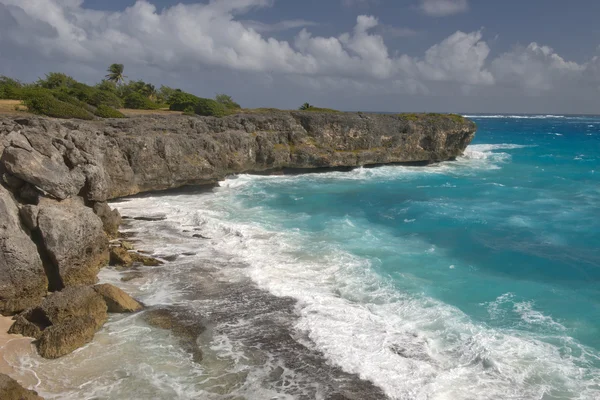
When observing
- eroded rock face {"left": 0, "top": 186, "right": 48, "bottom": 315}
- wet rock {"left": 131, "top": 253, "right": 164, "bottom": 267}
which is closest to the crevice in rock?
eroded rock face {"left": 0, "top": 186, "right": 48, "bottom": 315}

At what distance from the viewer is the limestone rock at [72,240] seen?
15.8 m

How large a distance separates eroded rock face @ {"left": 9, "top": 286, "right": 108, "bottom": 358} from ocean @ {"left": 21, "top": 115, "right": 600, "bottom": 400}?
0.44 m

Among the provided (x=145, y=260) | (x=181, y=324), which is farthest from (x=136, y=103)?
(x=181, y=324)

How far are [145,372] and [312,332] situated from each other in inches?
201

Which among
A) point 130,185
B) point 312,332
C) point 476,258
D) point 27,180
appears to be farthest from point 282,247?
point 130,185

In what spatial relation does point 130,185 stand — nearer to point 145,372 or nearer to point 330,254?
point 330,254

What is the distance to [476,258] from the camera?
21.8 meters

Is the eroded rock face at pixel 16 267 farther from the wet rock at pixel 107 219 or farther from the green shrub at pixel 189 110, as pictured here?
the green shrub at pixel 189 110

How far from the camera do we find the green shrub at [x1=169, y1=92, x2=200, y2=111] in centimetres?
5209

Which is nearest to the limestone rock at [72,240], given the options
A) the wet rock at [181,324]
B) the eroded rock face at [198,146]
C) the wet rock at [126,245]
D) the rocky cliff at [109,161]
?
the rocky cliff at [109,161]

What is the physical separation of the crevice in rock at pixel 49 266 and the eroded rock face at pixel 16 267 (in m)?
0.53

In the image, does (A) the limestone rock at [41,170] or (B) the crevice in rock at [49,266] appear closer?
(B) the crevice in rock at [49,266]

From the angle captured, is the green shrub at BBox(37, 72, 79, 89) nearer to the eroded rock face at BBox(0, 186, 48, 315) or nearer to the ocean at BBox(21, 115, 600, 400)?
the ocean at BBox(21, 115, 600, 400)

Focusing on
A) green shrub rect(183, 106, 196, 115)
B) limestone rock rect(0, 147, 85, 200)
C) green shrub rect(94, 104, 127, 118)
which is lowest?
limestone rock rect(0, 147, 85, 200)
